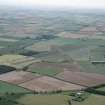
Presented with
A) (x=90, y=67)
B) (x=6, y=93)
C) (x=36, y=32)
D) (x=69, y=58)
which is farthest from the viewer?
(x=36, y=32)

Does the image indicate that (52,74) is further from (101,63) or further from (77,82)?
(101,63)

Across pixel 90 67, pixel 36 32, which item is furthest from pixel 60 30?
pixel 90 67

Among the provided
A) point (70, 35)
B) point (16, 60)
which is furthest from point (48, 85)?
point (70, 35)

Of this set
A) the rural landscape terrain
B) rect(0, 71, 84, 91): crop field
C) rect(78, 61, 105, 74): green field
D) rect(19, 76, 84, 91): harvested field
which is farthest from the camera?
rect(78, 61, 105, 74): green field

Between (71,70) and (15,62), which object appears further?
(15,62)

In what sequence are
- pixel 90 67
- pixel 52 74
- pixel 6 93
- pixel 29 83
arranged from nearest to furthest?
pixel 6 93 < pixel 29 83 < pixel 52 74 < pixel 90 67

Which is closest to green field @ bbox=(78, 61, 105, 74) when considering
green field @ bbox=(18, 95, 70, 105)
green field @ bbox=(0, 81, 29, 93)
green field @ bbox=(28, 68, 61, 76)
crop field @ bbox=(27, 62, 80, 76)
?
crop field @ bbox=(27, 62, 80, 76)

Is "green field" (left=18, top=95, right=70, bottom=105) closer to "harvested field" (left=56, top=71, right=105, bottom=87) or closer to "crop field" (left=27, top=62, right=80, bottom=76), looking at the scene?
"harvested field" (left=56, top=71, right=105, bottom=87)
